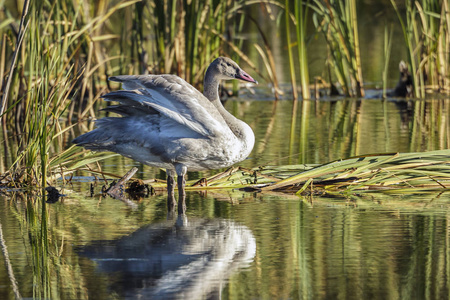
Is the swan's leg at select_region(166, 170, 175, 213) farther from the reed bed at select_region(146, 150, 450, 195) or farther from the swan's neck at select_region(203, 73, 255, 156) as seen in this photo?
the swan's neck at select_region(203, 73, 255, 156)

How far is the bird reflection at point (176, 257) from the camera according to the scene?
383 centimetres

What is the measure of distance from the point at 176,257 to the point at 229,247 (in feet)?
1.21

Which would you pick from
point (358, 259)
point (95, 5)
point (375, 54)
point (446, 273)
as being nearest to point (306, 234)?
point (358, 259)

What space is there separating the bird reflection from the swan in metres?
0.57

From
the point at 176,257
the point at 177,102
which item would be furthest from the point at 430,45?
the point at 176,257

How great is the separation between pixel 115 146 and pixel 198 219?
89cm

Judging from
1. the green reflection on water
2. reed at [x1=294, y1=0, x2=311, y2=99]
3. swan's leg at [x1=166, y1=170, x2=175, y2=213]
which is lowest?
the green reflection on water

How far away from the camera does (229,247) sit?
463 centimetres

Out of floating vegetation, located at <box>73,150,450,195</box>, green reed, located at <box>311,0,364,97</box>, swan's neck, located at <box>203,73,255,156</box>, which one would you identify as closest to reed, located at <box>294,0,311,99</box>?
green reed, located at <box>311,0,364,97</box>

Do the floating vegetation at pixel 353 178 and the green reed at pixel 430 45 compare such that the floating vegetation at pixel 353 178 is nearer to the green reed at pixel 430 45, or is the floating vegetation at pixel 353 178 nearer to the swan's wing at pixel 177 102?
the swan's wing at pixel 177 102

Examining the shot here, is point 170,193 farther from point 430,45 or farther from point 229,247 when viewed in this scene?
point 430,45

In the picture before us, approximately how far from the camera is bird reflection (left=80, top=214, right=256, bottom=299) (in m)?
3.83

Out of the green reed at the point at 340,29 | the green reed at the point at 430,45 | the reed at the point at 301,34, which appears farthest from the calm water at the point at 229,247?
the green reed at the point at 430,45

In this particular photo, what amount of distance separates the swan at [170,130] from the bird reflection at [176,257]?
57cm
